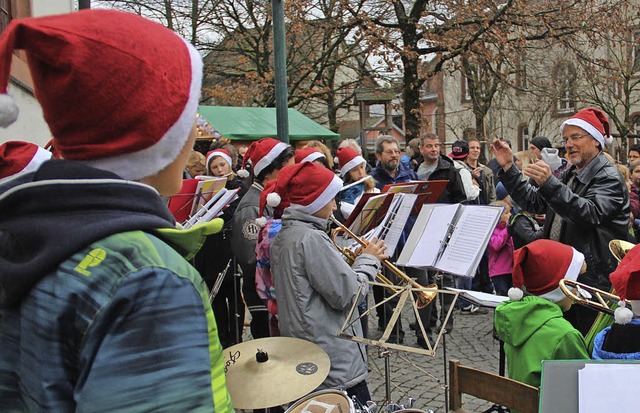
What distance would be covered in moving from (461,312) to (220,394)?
6.59 m

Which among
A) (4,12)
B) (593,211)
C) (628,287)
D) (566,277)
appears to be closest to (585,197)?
(593,211)

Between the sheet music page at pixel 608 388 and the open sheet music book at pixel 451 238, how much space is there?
1.97 m

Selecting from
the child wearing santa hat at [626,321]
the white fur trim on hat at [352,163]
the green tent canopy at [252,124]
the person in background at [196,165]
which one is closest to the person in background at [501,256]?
the white fur trim on hat at [352,163]

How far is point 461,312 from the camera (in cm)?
726

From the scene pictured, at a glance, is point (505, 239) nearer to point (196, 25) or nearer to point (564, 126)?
point (564, 126)

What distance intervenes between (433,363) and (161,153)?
486 cm

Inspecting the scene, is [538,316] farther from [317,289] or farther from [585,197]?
[585,197]

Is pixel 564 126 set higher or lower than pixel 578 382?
higher

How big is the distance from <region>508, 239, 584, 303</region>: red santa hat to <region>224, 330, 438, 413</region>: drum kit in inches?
43.9

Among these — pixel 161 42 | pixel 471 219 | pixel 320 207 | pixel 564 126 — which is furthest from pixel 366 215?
pixel 161 42

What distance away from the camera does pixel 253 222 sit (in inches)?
184

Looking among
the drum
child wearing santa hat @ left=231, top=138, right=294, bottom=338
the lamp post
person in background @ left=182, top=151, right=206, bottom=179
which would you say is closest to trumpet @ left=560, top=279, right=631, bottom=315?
the drum

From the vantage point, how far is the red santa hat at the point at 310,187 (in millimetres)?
3525

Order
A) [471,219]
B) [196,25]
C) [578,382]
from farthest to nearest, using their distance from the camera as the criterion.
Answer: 1. [196,25]
2. [471,219]
3. [578,382]
